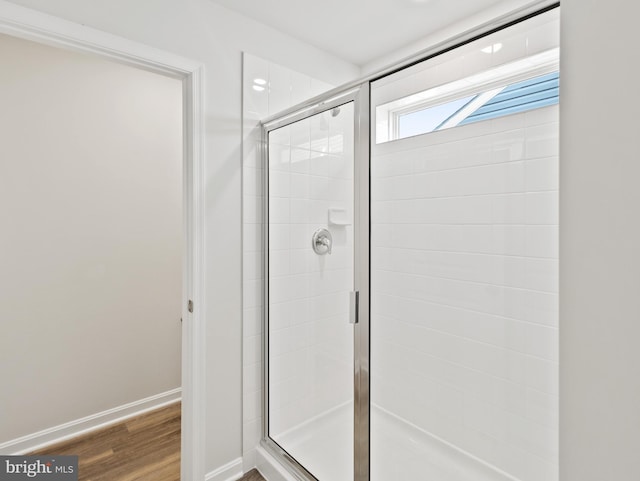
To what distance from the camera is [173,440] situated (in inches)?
75.1

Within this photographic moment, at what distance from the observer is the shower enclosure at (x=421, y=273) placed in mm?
1401

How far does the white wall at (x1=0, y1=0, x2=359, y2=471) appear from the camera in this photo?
4.94 ft

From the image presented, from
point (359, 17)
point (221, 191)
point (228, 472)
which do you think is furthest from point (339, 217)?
point (228, 472)

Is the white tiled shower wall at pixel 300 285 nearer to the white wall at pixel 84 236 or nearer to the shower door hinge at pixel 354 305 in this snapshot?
the shower door hinge at pixel 354 305

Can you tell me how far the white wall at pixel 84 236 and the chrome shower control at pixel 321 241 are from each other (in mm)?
1078

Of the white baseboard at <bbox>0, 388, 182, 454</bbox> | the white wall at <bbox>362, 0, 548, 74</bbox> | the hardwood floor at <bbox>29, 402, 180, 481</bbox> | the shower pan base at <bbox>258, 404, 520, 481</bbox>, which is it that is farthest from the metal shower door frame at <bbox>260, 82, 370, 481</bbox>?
the white baseboard at <bbox>0, 388, 182, 454</bbox>

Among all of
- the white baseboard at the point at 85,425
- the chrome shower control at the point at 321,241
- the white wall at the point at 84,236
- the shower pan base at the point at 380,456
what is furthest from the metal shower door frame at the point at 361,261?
the white baseboard at the point at 85,425

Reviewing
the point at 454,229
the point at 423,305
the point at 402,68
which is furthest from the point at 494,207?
the point at 402,68

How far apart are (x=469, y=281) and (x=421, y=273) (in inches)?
10.4

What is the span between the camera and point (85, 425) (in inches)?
76.1
